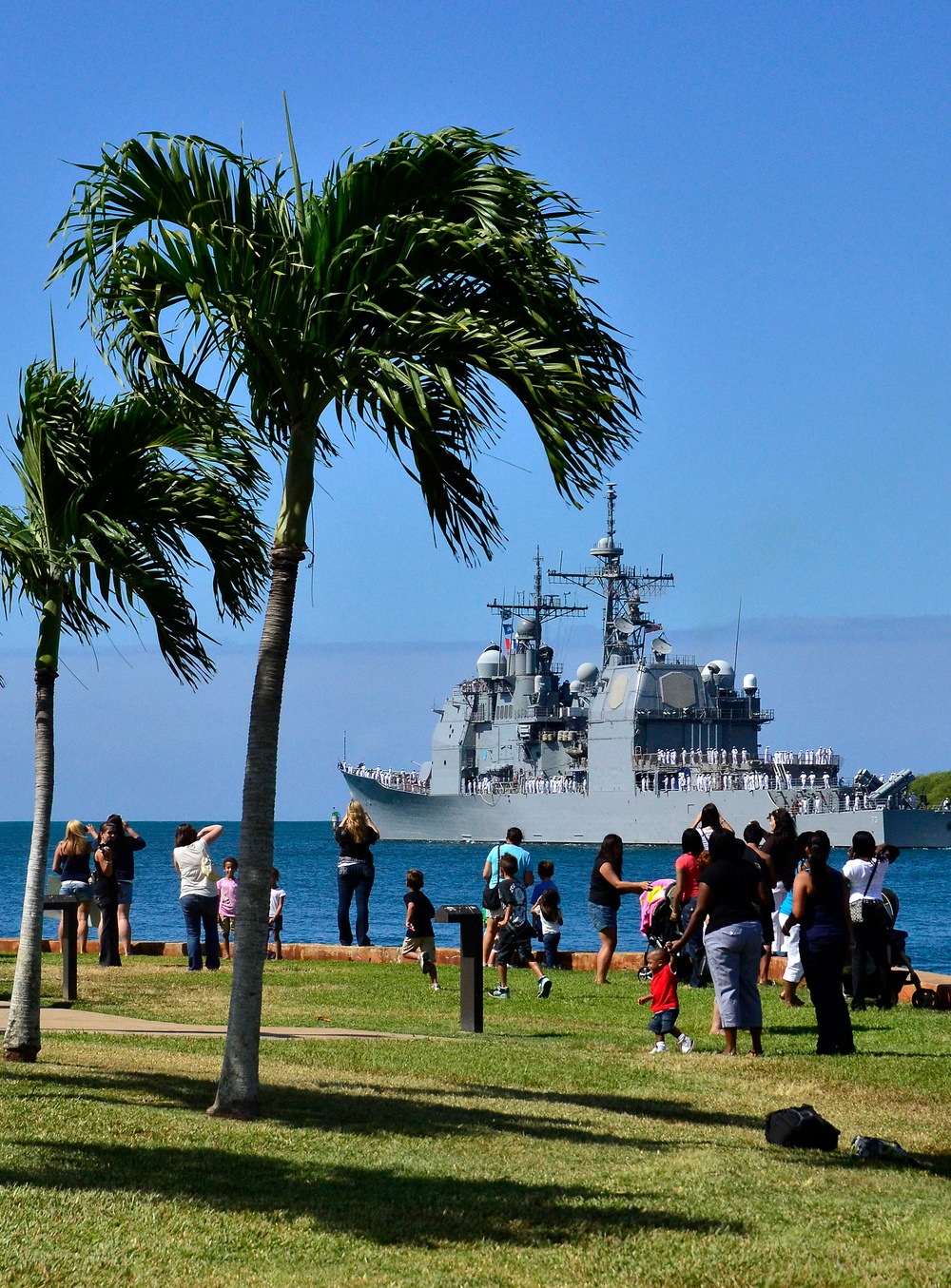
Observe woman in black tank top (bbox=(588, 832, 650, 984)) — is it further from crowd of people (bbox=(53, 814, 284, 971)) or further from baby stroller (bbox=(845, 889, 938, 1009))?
crowd of people (bbox=(53, 814, 284, 971))

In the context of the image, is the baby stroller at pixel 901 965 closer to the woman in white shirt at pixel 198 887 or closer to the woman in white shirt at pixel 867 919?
the woman in white shirt at pixel 867 919

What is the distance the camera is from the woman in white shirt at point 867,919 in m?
12.1

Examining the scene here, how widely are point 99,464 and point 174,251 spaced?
2.15 m

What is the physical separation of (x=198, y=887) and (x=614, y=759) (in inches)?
2476

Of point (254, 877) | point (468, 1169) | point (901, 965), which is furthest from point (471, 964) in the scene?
point (468, 1169)

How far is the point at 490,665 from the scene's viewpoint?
8881cm

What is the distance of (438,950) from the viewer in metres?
17.7

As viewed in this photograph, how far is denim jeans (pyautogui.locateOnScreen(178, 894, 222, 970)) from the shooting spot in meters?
14.9

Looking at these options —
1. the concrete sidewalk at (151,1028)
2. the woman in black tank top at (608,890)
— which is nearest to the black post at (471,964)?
the concrete sidewalk at (151,1028)

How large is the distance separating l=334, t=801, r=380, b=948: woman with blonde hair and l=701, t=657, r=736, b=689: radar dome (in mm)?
66065

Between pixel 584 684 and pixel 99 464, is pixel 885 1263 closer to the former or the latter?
pixel 99 464

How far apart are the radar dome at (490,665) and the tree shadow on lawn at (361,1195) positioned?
81440mm

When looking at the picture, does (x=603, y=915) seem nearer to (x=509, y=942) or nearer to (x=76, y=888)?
(x=509, y=942)

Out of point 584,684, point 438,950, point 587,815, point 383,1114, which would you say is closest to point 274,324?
point 383,1114
